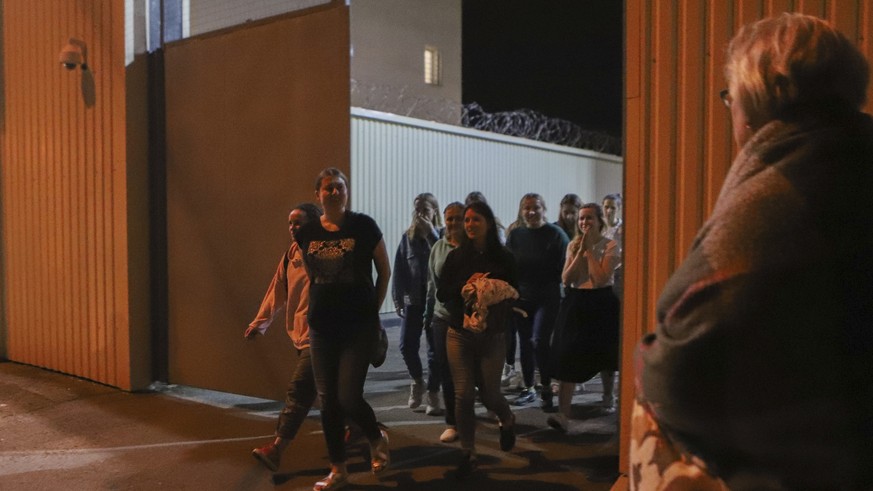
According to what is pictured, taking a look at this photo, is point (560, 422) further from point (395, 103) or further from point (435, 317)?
point (395, 103)

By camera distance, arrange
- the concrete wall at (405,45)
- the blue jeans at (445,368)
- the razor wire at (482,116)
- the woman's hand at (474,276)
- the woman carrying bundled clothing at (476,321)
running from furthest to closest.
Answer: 1. the concrete wall at (405,45)
2. the razor wire at (482,116)
3. the blue jeans at (445,368)
4. the woman's hand at (474,276)
5. the woman carrying bundled clothing at (476,321)

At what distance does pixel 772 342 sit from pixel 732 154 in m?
3.02

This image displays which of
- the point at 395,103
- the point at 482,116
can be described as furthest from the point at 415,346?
the point at 482,116

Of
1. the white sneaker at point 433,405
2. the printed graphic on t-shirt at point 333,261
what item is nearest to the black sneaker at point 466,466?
the printed graphic on t-shirt at point 333,261

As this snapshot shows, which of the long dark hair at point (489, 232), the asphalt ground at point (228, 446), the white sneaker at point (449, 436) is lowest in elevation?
the asphalt ground at point (228, 446)

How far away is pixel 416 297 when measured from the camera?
677 cm

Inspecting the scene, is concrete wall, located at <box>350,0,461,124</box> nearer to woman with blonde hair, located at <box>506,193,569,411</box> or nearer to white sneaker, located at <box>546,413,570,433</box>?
woman with blonde hair, located at <box>506,193,569,411</box>

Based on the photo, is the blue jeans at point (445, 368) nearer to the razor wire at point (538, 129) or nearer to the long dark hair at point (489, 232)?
the long dark hair at point (489, 232)

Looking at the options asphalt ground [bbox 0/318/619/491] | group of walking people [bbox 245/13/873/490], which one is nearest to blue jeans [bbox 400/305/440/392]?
asphalt ground [bbox 0/318/619/491]

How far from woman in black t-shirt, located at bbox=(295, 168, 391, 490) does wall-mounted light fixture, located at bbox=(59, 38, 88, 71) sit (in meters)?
3.87

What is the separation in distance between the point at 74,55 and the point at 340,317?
4480 millimetres

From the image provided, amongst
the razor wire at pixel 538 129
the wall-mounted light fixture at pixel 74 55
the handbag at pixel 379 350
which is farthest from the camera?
the razor wire at pixel 538 129

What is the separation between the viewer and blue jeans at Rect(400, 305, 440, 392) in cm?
641

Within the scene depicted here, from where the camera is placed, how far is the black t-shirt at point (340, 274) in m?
4.47
